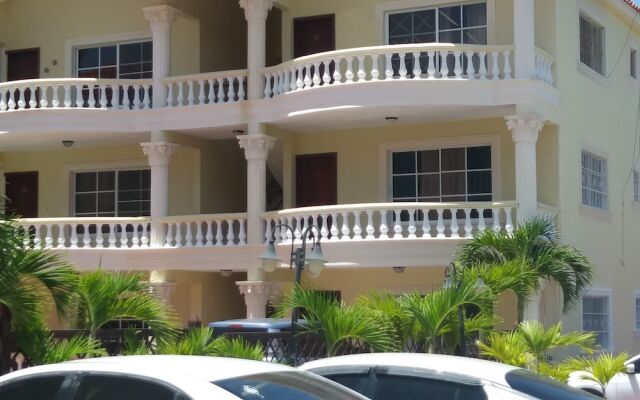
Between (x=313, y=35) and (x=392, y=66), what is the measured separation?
237 cm

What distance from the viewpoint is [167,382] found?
23.3ft

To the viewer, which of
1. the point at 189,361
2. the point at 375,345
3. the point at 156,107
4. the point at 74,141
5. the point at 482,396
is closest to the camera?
the point at 189,361

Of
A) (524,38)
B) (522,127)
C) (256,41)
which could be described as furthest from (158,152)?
(524,38)

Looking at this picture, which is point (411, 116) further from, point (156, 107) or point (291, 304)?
point (291, 304)

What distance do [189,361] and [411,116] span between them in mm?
15449

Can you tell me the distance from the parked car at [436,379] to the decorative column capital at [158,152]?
14693 mm

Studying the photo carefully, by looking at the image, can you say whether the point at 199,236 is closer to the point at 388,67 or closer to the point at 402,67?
the point at 388,67

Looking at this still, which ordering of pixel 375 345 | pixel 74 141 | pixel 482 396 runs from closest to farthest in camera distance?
pixel 482 396 → pixel 375 345 → pixel 74 141

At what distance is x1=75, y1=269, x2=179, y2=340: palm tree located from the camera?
12.7m

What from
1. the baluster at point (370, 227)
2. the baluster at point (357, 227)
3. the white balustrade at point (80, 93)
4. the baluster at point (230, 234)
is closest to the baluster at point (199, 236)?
the baluster at point (230, 234)

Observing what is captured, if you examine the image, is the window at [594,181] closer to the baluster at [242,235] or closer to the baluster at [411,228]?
the baluster at [411,228]

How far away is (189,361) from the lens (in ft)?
25.0

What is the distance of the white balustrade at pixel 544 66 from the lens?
21.8m

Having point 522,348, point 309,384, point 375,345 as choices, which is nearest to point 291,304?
point 375,345
